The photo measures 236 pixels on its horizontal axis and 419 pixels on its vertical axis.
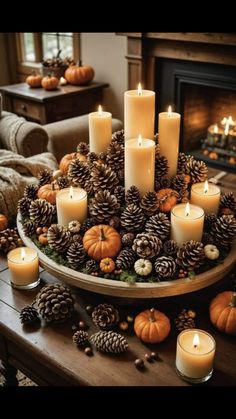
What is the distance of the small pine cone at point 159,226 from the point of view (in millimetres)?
1086

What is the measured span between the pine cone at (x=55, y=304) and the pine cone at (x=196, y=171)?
1.70 ft

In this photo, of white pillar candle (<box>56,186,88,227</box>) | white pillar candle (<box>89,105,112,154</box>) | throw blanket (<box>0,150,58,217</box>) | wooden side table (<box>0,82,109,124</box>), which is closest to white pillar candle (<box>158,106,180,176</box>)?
white pillar candle (<box>89,105,112,154</box>)

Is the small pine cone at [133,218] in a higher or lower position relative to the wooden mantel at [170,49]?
lower

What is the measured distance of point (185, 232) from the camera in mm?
1061

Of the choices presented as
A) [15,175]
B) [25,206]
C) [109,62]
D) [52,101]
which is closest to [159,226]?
[25,206]

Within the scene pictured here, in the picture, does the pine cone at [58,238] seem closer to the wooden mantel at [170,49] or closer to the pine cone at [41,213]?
the pine cone at [41,213]

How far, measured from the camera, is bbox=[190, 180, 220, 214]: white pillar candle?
118 cm

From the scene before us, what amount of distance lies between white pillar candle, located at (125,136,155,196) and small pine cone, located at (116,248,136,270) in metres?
0.19

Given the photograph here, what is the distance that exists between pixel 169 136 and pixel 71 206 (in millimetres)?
346

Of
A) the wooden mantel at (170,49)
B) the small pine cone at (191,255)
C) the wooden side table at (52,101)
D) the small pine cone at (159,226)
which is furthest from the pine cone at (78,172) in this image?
the wooden side table at (52,101)

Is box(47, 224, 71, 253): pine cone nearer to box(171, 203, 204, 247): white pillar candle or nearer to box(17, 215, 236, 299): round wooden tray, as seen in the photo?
box(17, 215, 236, 299): round wooden tray

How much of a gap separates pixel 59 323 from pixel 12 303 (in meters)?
0.16

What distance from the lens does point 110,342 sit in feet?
3.18

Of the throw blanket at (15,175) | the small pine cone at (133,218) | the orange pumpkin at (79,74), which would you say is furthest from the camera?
the orange pumpkin at (79,74)
